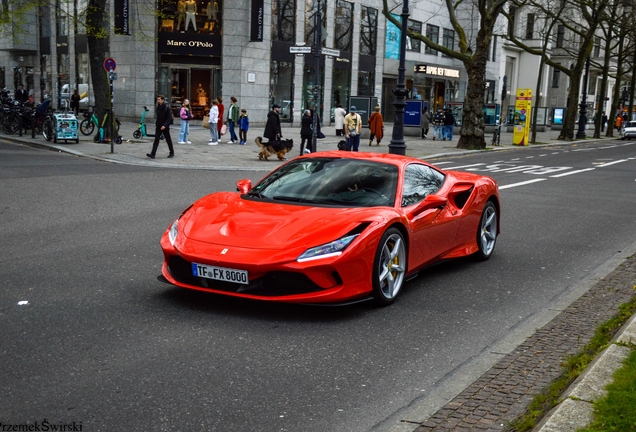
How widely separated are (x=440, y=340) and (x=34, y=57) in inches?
2004

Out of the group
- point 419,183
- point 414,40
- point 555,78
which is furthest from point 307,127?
point 555,78

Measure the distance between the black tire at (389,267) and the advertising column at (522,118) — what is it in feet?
110

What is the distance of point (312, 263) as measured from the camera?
18.1ft

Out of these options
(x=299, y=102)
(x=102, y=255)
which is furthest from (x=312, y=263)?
(x=299, y=102)

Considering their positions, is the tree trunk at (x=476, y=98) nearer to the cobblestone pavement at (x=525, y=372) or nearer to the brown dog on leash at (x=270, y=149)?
the brown dog on leash at (x=270, y=149)

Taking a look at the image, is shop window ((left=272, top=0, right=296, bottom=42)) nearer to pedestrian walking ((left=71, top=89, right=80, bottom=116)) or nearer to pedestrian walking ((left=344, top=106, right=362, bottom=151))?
pedestrian walking ((left=71, top=89, right=80, bottom=116))

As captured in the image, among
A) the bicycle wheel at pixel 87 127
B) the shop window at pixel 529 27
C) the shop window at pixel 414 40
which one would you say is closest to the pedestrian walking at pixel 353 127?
the bicycle wheel at pixel 87 127

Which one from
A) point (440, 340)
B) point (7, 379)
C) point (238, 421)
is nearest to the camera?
point (238, 421)

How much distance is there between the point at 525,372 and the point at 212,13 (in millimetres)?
35810

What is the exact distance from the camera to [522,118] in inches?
1513

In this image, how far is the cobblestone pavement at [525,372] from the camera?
3967 mm

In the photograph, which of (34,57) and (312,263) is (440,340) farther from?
(34,57)

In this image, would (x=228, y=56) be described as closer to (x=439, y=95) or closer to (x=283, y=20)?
(x=283, y=20)

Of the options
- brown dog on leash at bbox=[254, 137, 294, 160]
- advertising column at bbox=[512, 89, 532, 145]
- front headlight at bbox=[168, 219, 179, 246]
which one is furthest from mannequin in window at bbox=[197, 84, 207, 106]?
front headlight at bbox=[168, 219, 179, 246]
